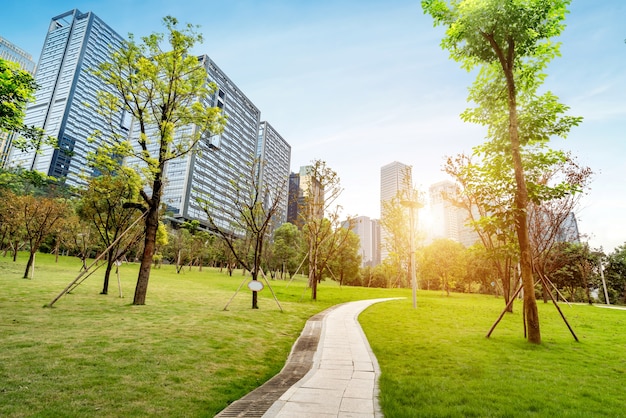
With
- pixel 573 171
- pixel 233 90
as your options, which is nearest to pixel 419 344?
pixel 573 171

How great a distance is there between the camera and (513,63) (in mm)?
12562

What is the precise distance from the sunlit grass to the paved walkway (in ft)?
1.41

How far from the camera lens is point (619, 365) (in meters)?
8.32

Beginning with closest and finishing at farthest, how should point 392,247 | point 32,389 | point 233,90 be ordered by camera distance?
point 32,389
point 392,247
point 233,90

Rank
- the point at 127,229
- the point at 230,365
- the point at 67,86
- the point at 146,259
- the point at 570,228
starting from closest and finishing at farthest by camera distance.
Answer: the point at 230,365 → the point at 127,229 → the point at 146,259 → the point at 570,228 → the point at 67,86

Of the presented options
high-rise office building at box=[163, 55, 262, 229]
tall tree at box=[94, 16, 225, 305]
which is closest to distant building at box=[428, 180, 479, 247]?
tall tree at box=[94, 16, 225, 305]

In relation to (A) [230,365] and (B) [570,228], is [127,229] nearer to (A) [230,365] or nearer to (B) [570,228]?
(A) [230,365]

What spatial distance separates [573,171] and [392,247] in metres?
25.6

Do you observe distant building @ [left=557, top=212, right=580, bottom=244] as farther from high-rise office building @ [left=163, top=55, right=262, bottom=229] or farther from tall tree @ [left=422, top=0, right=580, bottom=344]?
high-rise office building @ [left=163, top=55, right=262, bottom=229]

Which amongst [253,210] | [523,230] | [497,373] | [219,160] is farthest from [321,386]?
[219,160]

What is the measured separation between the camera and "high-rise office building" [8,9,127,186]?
132 metres

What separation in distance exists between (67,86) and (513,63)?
178235 mm

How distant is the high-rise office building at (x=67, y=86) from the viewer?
5207 inches

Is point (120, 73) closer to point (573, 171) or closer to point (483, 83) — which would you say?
point (483, 83)
